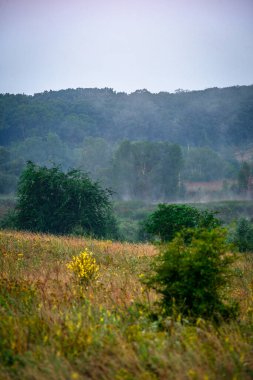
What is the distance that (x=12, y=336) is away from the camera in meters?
4.68

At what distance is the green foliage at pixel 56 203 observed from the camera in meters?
31.1

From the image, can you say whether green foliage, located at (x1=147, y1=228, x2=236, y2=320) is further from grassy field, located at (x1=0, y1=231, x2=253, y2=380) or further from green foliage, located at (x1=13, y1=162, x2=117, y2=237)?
green foliage, located at (x1=13, y1=162, x2=117, y2=237)

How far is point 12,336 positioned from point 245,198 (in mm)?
87373

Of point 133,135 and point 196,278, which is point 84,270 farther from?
point 133,135

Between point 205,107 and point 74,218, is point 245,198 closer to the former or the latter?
point 74,218

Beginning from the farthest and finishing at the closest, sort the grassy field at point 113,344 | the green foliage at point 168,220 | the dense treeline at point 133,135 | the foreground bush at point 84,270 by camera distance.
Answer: the dense treeline at point 133,135, the green foliage at point 168,220, the foreground bush at point 84,270, the grassy field at point 113,344

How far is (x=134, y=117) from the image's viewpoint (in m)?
155

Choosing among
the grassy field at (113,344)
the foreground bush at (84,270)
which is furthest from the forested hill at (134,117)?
the grassy field at (113,344)

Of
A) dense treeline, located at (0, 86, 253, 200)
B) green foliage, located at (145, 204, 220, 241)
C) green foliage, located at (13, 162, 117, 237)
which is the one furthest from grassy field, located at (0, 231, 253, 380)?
dense treeline, located at (0, 86, 253, 200)

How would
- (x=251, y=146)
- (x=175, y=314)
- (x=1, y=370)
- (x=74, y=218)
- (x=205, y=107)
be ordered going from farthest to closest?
(x=205, y=107) < (x=251, y=146) < (x=74, y=218) < (x=175, y=314) < (x=1, y=370)

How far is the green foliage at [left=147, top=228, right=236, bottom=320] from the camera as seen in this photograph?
541 centimetres

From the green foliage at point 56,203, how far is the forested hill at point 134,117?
10540 centimetres

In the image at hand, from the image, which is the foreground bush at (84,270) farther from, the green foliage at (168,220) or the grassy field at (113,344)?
the green foliage at (168,220)

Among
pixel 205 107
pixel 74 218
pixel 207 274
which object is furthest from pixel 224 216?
pixel 205 107
